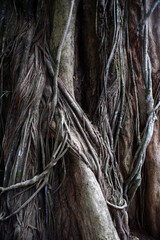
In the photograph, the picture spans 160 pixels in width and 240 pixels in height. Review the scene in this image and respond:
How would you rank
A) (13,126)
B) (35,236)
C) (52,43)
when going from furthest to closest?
(52,43) < (13,126) < (35,236)

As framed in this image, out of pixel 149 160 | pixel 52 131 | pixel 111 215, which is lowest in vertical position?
pixel 111 215

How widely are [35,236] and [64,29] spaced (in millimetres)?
1449

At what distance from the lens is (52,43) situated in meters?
1.75

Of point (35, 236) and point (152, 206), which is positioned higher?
Result: point (35, 236)

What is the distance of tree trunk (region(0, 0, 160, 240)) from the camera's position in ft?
4.88

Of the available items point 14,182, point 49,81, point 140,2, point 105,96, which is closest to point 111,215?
point 14,182

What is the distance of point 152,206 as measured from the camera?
5.79 ft

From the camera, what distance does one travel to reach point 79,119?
1633mm

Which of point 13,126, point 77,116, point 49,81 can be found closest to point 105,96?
→ point 77,116

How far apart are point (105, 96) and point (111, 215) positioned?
863mm

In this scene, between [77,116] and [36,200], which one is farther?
[77,116]

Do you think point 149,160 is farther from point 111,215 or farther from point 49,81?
point 49,81

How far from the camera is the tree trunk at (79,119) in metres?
1.49

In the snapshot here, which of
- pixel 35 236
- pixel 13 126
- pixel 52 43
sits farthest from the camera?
pixel 52 43
